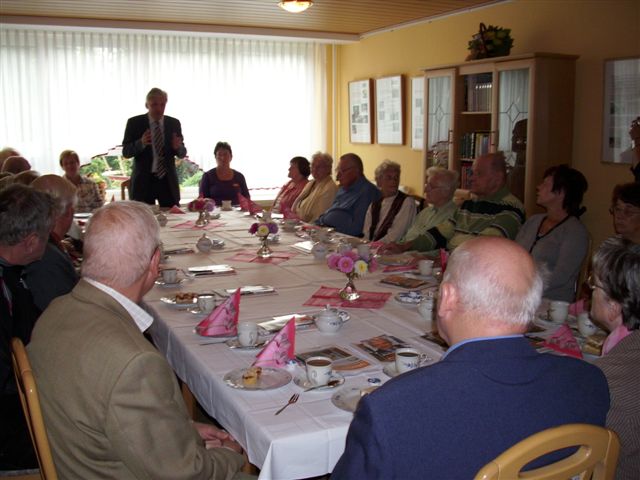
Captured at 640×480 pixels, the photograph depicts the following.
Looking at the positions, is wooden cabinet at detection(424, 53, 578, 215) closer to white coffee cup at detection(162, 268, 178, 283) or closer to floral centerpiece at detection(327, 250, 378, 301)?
floral centerpiece at detection(327, 250, 378, 301)

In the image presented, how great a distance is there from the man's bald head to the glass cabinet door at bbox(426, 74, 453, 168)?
15.7 ft

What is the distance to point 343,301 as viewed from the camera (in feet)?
8.68

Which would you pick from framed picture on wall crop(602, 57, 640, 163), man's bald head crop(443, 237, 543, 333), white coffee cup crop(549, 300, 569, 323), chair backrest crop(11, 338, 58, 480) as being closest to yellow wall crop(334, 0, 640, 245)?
framed picture on wall crop(602, 57, 640, 163)

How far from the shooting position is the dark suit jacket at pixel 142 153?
6.05m

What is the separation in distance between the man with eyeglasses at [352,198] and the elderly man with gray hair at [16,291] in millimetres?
2933

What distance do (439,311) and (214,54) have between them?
23.1ft

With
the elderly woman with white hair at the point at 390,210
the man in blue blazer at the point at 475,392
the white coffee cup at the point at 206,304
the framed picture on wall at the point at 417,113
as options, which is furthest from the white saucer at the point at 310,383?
the framed picture on wall at the point at 417,113

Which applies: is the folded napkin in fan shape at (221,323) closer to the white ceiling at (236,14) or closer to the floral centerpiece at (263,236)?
the floral centerpiece at (263,236)

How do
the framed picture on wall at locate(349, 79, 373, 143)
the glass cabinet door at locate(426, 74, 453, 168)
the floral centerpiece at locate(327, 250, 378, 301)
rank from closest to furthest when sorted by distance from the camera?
the floral centerpiece at locate(327, 250, 378, 301) < the glass cabinet door at locate(426, 74, 453, 168) < the framed picture on wall at locate(349, 79, 373, 143)

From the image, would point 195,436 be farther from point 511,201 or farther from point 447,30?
point 447,30

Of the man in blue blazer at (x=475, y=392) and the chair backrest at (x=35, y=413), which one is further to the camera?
the chair backrest at (x=35, y=413)

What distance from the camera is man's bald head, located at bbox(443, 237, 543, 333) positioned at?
1164mm

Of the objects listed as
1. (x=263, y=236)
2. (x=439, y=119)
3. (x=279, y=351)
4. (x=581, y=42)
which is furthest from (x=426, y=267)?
(x=439, y=119)

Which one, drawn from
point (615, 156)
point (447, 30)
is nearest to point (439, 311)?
point (615, 156)
